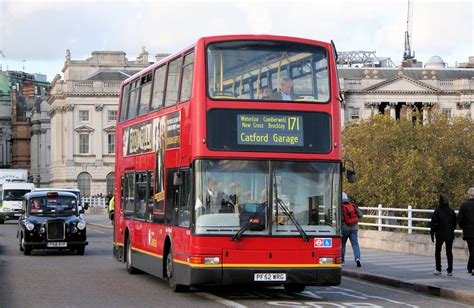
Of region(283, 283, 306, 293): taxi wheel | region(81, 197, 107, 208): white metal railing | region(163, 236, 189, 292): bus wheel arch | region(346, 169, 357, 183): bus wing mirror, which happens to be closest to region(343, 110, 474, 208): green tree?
region(81, 197, 107, 208): white metal railing

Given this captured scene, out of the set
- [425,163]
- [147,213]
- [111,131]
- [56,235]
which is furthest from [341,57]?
[147,213]

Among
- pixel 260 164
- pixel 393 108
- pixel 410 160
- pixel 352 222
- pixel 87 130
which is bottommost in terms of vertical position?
pixel 352 222

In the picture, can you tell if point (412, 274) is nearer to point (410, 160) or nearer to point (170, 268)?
point (170, 268)

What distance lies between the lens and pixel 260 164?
58.4 feet

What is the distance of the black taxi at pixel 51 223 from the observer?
102 ft

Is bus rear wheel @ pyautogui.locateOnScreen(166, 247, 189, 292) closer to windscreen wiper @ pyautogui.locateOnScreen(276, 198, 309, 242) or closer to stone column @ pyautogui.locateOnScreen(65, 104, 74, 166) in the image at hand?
windscreen wiper @ pyautogui.locateOnScreen(276, 198, 309, 242)

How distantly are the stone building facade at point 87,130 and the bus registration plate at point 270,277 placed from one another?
11352cm

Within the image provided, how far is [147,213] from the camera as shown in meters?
21.8

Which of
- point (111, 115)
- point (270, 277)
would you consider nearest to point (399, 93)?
point (111, 115)

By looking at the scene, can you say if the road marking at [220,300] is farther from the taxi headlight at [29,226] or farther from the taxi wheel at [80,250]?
the taxi wheel at [80,250]

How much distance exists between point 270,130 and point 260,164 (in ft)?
1.92

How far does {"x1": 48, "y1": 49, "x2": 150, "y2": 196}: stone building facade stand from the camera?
435ft

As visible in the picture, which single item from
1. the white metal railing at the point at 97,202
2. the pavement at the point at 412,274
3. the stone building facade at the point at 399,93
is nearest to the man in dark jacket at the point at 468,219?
the pavement at the point at 412,274

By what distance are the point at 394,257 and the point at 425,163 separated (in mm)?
34665
